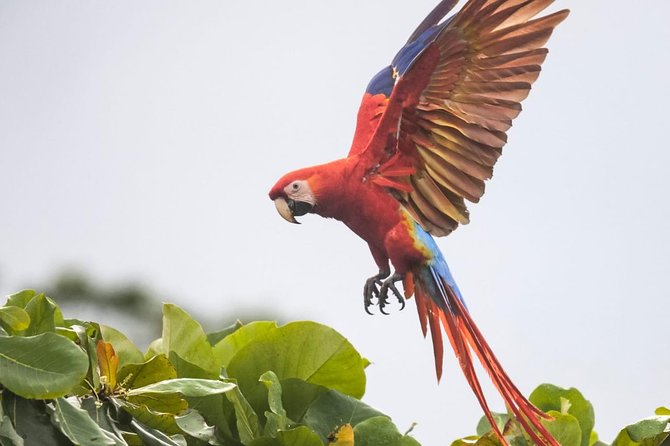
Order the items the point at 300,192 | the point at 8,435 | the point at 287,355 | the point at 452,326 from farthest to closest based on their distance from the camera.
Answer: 1. the point at 300,192
2. the point at 452,326
3. the point at 287,355
4. the point at 8,435

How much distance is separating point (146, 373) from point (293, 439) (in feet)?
0.67

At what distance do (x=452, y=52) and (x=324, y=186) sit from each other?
1.17 feet

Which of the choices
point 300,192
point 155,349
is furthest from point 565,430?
point 300,192

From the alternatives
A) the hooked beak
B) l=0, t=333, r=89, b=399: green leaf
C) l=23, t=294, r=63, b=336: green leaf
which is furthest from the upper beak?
l=0, t=333, r=89, b=399: green leaf

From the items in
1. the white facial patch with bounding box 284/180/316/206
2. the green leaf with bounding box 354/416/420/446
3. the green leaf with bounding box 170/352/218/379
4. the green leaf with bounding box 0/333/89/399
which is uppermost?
the white facial patch with bounding box 284/180/316/206

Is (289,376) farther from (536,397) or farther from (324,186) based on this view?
(324,186)

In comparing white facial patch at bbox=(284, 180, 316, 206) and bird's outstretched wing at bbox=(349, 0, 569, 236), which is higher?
bird's outstretched wing at bbox=(349, 0, 569, 236)

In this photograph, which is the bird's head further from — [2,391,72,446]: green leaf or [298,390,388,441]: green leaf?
[2,391,72,446]: green leaf

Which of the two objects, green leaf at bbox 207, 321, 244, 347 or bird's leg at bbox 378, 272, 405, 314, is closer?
green leaf at bbox 207, 321, 244, 347

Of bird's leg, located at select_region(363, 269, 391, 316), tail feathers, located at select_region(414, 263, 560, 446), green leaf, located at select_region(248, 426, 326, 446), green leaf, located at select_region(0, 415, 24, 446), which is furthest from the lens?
bird's leg, located at select_region(363, 269, 391, 316)

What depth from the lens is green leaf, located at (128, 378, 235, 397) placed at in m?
1.04

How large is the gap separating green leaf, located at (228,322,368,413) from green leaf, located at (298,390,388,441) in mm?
45

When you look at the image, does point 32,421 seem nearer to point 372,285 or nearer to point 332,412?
point 332,412

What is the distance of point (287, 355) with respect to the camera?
4.07ft
